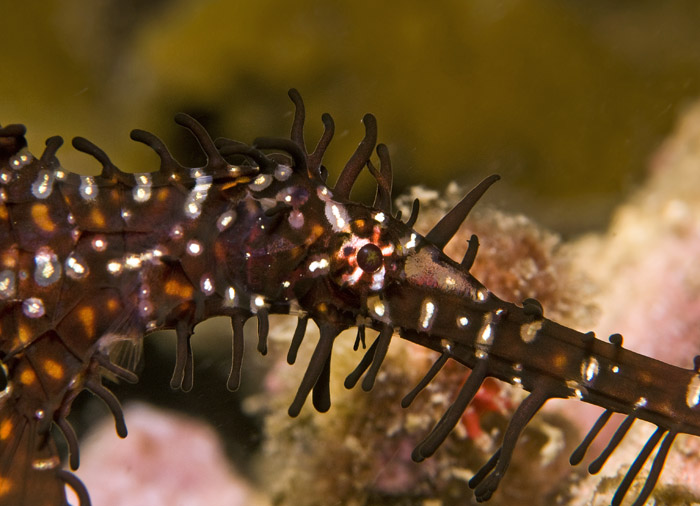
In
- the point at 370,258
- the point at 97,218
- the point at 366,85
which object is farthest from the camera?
the point at 366,85

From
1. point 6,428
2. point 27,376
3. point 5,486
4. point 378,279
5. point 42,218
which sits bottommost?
point 5,486

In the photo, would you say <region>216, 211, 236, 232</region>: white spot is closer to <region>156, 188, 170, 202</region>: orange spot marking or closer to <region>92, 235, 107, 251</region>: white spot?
<region>156, 188, 170, 202</region>: orange spot marking

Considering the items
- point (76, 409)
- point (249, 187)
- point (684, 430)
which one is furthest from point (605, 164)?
point (76, 409)

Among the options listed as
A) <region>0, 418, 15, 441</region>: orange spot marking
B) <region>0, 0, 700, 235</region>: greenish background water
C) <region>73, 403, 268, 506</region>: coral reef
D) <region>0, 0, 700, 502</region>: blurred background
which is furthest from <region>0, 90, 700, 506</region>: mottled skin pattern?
<region>0, 0, 700, 235</region>: greenish background water

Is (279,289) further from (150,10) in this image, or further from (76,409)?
(150,10)

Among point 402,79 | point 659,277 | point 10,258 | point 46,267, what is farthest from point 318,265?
point 659,277

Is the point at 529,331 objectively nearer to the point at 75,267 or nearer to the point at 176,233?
the point at 176,233
